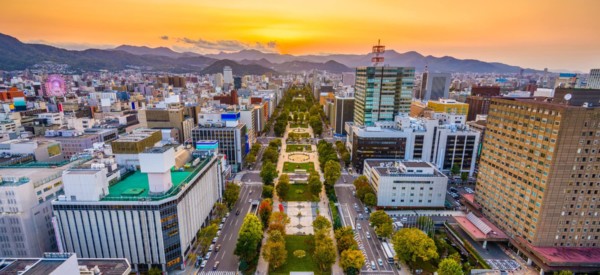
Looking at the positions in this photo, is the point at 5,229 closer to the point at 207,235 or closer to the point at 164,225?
the point at 164,225

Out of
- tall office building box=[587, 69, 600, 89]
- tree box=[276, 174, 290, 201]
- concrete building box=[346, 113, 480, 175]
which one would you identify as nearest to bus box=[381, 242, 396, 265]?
tree box=[276, 174, 290, 201]

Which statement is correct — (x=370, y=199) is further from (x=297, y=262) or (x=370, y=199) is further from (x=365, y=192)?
(x=297, y=262)

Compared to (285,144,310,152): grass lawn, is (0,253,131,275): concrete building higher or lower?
higher

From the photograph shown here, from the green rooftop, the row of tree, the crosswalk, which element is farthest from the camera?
the row of tree

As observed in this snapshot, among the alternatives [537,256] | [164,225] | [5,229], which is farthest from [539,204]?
[5,229]

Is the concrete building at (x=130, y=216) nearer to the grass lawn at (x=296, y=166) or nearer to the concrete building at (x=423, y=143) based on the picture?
the grass lawn at (x=296, y=166)

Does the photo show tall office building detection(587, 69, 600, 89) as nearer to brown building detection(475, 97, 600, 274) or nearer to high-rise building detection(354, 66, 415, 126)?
high-rise building detection(354, 66, 415, 126)
